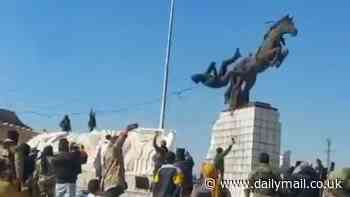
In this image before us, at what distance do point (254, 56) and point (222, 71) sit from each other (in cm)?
199

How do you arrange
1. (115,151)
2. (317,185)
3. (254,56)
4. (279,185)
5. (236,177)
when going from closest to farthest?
1. (279,185)
2. (317,185)
3. (115,151)
4. (236,177)
5. (254,56)

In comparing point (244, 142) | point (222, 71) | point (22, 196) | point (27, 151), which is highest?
point (222, 71)

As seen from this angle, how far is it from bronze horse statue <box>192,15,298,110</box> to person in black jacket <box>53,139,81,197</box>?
14132 mm

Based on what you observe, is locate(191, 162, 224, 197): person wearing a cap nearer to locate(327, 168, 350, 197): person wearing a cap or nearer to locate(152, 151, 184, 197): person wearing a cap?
locate(152, 151, 184, 197): person wearing a cap

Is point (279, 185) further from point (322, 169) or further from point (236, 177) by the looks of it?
point (236, 177)

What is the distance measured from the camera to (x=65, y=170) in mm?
11578

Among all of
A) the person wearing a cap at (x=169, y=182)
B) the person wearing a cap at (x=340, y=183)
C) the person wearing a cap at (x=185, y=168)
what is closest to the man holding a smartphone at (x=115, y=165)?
the person wearing a cap at (x=185, y=168)

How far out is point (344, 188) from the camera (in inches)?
247

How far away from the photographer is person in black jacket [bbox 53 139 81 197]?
11.6m

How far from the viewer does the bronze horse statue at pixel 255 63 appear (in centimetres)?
2508

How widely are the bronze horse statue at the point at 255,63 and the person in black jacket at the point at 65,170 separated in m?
14.1

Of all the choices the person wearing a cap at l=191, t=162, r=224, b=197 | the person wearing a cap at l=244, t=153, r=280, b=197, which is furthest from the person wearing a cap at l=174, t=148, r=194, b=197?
the person wearing a cap at l=244, t=153, r=280, b=197

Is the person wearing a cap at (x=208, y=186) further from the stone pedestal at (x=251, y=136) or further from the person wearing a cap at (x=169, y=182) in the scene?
the stone pedestal at (x=251, y=136)

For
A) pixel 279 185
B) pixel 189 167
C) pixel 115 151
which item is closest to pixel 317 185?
pixel 279 185
